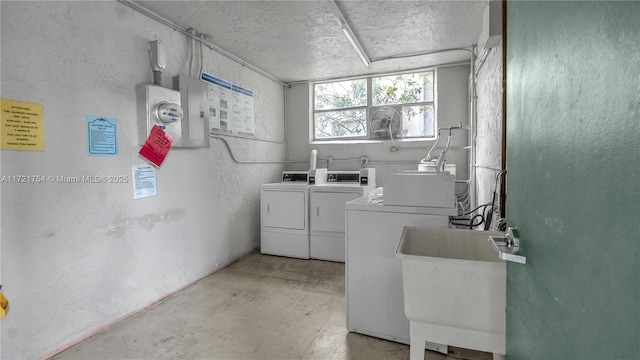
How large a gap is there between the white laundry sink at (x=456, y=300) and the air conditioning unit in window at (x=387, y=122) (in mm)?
2902

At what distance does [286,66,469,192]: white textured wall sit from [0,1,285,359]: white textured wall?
1863 millimetres

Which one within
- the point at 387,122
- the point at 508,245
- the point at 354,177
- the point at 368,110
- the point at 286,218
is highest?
the point at 368,110

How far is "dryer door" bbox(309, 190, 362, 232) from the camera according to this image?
323 cm

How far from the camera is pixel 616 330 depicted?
1.29 feet

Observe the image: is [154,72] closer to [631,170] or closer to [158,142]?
[158,142]

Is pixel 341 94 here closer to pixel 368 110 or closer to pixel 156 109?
pixel 368 110

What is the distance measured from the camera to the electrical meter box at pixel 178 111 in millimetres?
2150

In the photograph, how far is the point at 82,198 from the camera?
1822 millimetres

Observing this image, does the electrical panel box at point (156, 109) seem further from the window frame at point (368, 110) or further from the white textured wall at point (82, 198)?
the window frame at point (368, 110)

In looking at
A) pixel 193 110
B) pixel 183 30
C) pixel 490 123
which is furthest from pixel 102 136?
pixel 490 123

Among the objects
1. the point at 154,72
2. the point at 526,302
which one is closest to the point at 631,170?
the point at 526,302

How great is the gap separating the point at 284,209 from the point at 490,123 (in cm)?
228

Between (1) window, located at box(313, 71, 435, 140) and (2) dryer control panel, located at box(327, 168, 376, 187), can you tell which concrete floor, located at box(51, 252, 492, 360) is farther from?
(1) window, located at box(313, 71, 435, 140)

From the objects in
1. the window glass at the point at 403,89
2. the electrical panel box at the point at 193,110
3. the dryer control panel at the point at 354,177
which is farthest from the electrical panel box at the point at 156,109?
the window glass at the point at 403,89
